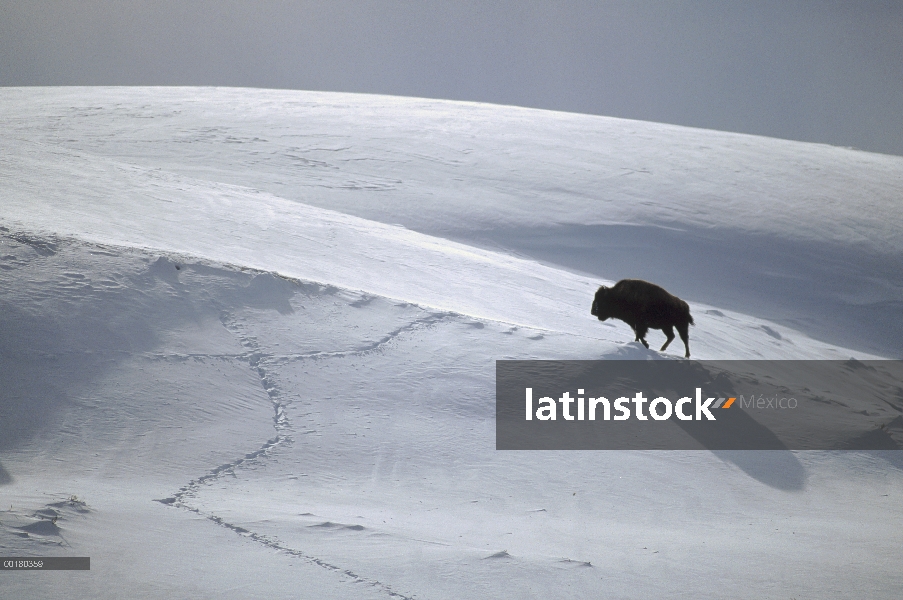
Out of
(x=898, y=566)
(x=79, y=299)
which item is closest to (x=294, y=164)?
(x=79, y=299)

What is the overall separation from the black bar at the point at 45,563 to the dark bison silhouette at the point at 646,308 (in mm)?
5231

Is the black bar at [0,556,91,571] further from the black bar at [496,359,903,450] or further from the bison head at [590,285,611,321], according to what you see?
the bison head at [590,285,611,321]

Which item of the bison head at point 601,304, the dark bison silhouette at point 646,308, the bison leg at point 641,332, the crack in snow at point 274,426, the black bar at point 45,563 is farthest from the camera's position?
the bison head at point 601,304

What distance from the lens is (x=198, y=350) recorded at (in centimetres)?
598

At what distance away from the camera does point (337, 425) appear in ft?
18.0

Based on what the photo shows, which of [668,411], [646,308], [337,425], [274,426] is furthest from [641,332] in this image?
[274,426]

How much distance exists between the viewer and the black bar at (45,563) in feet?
10.9

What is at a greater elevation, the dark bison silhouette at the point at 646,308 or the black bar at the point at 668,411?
the dark bison silhouette at the point at 646,308

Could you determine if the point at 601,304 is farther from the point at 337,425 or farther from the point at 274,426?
the point at 274,426

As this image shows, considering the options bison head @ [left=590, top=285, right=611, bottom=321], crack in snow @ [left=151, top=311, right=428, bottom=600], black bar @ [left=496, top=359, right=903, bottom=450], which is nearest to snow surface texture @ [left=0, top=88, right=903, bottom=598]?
crack in snow @ [left=151, top=311, right=428, bottom=600]

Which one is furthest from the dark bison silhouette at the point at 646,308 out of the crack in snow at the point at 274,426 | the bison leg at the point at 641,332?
the crack in snow at the point at 274,426

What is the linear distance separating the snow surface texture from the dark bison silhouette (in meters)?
0.35

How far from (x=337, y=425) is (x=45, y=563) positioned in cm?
231

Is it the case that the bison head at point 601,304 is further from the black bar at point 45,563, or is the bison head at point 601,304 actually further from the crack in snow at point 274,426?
the black bar at point 45,563
